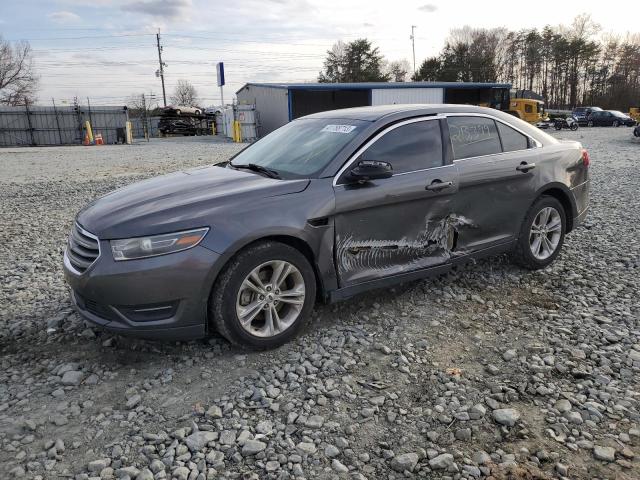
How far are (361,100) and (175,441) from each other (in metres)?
38.9

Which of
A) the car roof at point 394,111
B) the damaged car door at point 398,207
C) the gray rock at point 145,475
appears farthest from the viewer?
the car roof at point 394,111

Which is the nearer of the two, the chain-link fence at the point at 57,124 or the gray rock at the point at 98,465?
the gray rock at the point at 98,465

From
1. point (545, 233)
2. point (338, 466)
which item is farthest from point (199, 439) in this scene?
point (545, 233)

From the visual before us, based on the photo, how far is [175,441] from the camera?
2.72 m

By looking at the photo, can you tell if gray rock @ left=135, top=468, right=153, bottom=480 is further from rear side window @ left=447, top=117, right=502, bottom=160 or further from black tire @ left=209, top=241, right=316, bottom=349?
rear side window @ left=447, top=117, right=502, bottom=160

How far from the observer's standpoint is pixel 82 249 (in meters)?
3.50

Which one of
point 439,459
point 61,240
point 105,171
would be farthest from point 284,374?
point 105,171

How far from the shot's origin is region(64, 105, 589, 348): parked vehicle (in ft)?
10.7

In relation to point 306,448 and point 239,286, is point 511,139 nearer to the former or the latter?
point 239,286

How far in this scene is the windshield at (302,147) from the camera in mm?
3990

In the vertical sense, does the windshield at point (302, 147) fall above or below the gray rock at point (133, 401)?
above

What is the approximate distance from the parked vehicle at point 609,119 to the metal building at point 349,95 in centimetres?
848

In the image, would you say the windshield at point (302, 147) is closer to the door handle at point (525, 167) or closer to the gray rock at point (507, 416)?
the door handle at point (525, 167)

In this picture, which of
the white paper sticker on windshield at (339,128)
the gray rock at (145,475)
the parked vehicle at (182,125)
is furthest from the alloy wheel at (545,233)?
the parked vehicle at (182,125)
